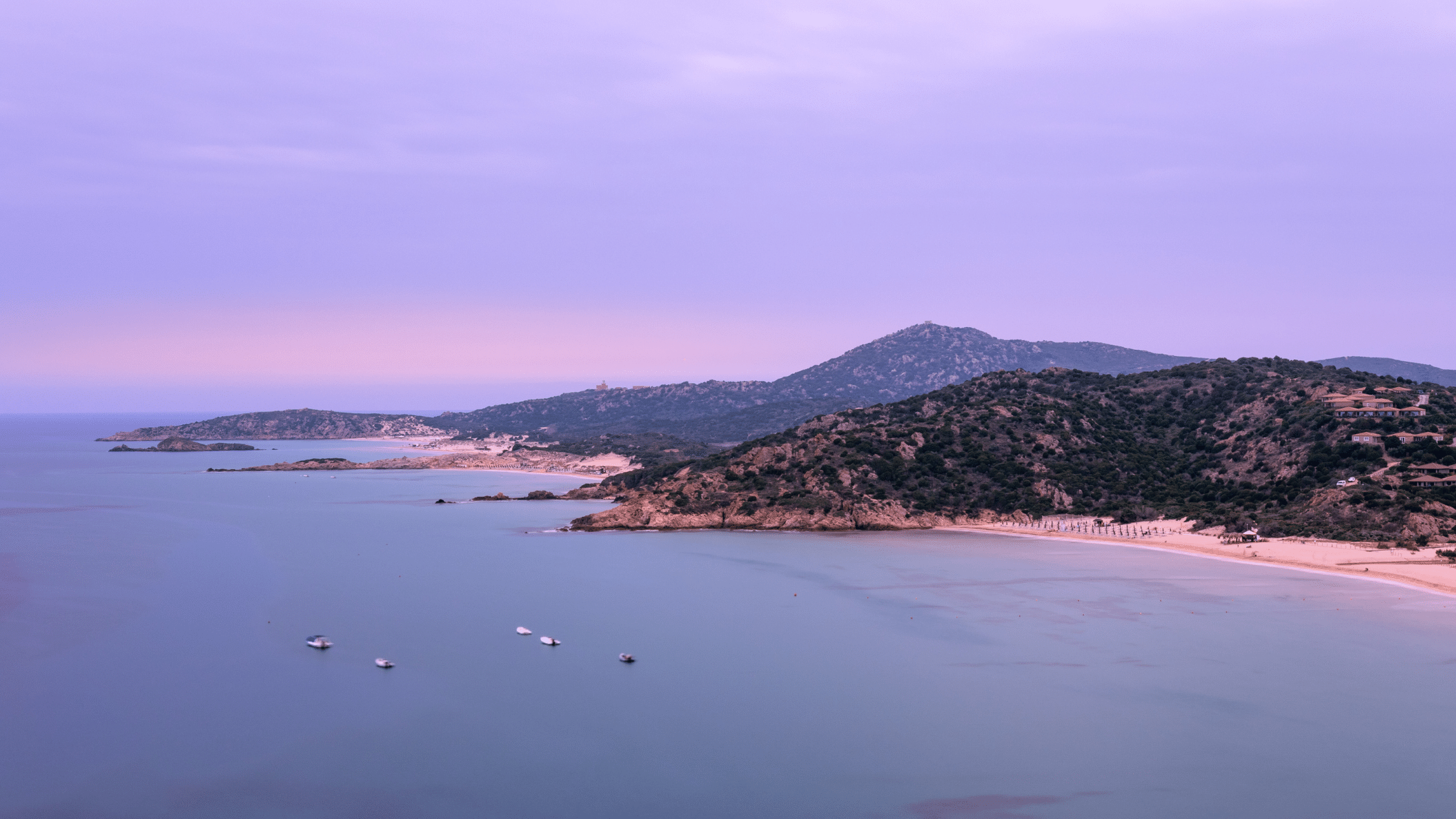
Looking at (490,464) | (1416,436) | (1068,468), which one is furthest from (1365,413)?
(490,464)

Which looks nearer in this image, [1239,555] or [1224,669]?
[1224,669]

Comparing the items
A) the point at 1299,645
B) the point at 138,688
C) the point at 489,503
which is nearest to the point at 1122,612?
the point at 1299,645

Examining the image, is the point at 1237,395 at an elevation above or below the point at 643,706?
above

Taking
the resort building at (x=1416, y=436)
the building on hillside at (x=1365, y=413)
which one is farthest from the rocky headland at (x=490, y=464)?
the resort building at (x=1416, y=436)

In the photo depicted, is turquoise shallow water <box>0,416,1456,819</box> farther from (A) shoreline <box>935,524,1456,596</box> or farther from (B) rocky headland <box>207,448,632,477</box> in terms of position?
(B) rocky headland <box>207,448,632,477</box>

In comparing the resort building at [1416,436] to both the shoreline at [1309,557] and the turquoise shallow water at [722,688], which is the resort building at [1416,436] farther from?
the turquoise shallow water at [722,688]

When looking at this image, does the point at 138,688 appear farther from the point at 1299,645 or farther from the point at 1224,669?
the point at 1299,645

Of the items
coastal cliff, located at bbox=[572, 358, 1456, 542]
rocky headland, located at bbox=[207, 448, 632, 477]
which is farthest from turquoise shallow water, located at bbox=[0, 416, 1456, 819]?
rocky headland, located at bbox=[207, 448, 632, 477]

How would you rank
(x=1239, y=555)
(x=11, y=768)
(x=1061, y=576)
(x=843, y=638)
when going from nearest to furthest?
(x=11, y=768) → (x=843, y=638) → (x=1061, y=576) → (x=1239, y=555)
